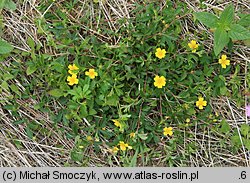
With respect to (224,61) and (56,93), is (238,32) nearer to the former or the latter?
(224,61)

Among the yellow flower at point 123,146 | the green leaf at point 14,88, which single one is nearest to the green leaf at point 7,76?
the green leaf at point 14,88

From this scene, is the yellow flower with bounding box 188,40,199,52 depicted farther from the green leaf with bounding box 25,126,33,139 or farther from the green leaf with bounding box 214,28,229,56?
the green leaf with bounding box 25,126,33,139

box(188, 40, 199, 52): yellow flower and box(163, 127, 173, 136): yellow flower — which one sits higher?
box(188, 40, 199, 52): yellow flower

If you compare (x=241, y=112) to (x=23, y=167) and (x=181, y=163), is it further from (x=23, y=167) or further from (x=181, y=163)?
(x=23, y=167)

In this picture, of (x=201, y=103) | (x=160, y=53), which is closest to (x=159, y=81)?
(x=160, y=53)

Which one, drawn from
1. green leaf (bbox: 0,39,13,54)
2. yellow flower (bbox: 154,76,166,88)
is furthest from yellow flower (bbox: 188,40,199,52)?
green leaf (bbox: 0,39,13,54)

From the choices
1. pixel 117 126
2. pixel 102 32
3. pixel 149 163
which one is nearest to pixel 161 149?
pixel 149 163
